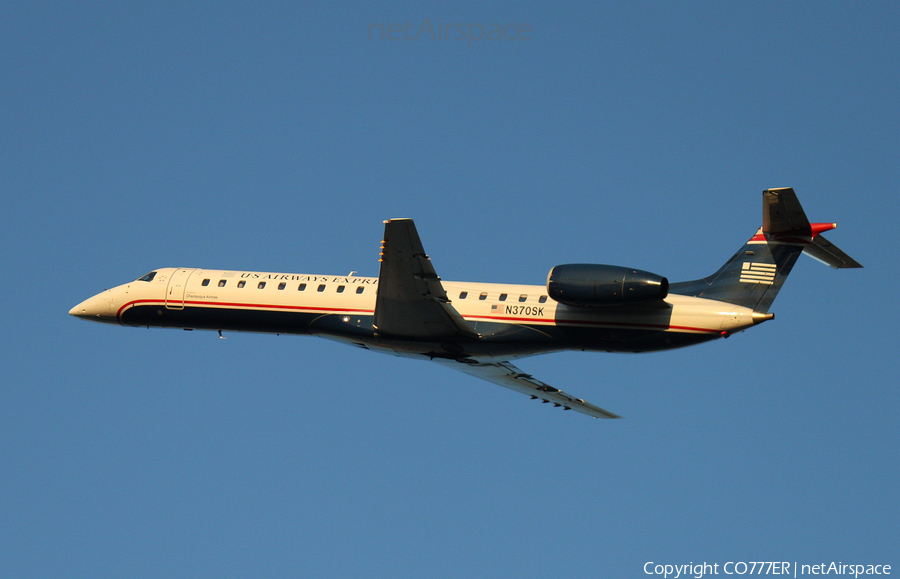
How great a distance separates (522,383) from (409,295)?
780 centimetres

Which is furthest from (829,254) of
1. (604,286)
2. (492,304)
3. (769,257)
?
(492,304)

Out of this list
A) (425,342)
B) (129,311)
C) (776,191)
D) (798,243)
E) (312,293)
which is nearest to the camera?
(776,191)

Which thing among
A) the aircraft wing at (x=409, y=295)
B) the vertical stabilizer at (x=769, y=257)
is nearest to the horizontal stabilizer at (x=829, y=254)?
the vertical stabilizer at (x=769, y=257)

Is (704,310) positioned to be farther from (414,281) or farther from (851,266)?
(414,281)

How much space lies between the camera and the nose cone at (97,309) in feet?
114

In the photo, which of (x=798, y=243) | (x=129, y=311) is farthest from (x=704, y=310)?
(x=129, y=311)

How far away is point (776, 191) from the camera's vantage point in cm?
2580

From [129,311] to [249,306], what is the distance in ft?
15.6

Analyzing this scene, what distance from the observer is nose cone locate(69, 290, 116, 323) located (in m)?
34.7

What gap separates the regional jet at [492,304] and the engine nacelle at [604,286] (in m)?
0.03

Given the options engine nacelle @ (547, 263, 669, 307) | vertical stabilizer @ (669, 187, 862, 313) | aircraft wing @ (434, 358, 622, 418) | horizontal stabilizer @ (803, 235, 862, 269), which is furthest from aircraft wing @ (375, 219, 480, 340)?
horizontal stabilizer @ (803, 235, 862, 269)

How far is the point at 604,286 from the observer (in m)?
26.9

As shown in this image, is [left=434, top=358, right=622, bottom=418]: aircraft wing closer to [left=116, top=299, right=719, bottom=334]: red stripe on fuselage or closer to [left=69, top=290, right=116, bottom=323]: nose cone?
[left=116, top=299, right=719, bottom=334]: red stripe on fuselage

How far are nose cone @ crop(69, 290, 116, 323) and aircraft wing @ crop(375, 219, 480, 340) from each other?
A: 35.6ft
